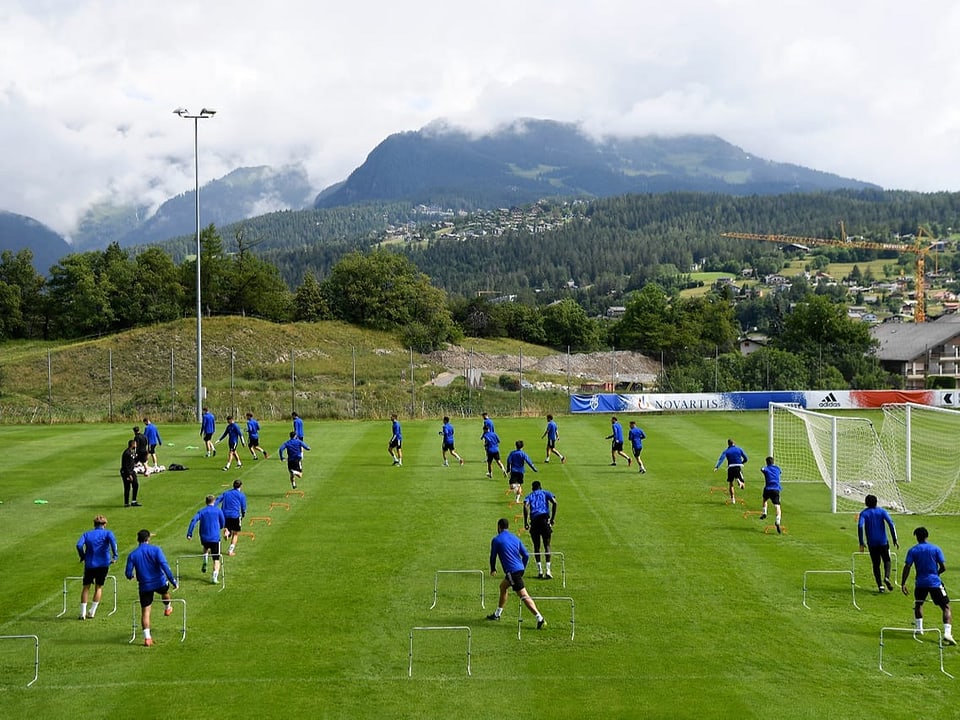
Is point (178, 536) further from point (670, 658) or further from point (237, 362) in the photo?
point (237, 362)

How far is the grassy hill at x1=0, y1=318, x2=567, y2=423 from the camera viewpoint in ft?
186

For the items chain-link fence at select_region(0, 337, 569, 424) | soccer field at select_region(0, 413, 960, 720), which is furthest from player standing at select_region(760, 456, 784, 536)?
chain-link fence at select_region(0, 337, 569, 424)

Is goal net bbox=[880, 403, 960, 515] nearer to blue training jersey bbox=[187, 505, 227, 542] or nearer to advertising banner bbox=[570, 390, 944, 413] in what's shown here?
advertising banner bbox=[570, 390, 944, 413]

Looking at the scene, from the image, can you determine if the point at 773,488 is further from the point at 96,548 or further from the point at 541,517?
the point at 96,548

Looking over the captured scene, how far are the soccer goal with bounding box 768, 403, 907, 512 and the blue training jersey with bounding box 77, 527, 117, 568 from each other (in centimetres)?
1838

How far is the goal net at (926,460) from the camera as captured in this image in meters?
27.4

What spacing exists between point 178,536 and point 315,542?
334cm

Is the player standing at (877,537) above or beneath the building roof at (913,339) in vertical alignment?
beneath

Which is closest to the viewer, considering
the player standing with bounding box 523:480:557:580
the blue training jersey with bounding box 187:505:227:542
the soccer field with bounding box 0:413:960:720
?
the soccer field with bounding box 0:413:960:720

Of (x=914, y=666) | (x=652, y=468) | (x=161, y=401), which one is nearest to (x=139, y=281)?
(x=161, y=401)

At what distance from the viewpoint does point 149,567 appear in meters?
15.4

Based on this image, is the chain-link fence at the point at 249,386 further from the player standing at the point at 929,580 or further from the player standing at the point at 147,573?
the player standing at the point at 929,580

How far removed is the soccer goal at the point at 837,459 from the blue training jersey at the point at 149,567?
1797cm

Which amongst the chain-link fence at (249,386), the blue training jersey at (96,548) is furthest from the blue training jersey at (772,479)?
the chain-link fence at (249,386)
